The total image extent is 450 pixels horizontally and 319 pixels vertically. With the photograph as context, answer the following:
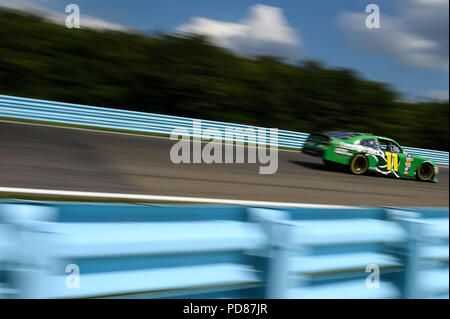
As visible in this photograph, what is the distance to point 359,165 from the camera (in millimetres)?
11219

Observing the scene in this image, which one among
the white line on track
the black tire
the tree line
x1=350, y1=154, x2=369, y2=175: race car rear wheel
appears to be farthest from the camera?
the black tire

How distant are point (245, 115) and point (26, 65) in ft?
11.6

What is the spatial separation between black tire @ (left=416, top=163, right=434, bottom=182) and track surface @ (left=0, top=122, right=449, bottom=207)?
53 cm

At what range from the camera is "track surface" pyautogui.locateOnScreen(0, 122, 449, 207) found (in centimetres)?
692

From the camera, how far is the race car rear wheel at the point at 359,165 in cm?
1114

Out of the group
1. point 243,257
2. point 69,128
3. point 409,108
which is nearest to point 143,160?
point 69,128

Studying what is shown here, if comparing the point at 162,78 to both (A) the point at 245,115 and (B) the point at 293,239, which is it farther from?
(B) the point at 293,239

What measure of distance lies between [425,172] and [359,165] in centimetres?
251

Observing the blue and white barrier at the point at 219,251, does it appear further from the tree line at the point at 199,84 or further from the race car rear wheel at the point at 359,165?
the race car rear wheel at the point at 359,165
